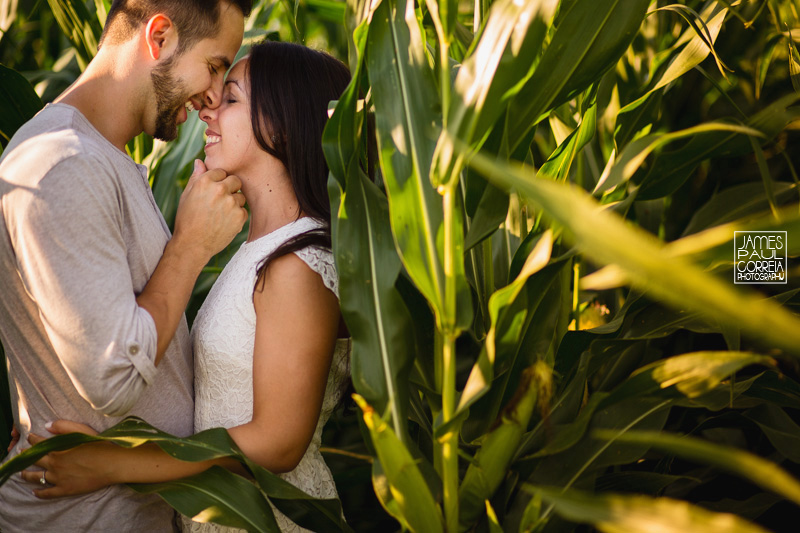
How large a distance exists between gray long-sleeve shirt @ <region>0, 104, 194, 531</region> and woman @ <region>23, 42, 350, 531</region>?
6 centimetres

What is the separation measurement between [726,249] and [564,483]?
0.35 meters

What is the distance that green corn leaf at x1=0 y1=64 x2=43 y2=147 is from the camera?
112cm

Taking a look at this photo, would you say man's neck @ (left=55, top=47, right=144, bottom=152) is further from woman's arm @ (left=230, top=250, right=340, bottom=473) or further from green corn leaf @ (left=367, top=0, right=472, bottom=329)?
green corn leaf @ (left=367, top=0, right=472, bottom=329)

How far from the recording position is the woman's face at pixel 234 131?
1.01m

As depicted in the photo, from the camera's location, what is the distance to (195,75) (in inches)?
38.6

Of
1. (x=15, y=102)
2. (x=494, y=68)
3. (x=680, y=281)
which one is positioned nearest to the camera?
(x=680, y=281)

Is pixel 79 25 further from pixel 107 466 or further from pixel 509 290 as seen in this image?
pixel 509 290

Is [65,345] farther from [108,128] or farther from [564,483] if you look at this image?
[564,483]

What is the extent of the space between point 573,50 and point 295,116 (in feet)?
1.63

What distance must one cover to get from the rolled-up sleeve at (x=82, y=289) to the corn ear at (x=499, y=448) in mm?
387

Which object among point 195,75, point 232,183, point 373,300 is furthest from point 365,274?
point 195,75

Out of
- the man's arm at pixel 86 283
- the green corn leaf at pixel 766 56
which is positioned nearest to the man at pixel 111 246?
the man's arm at pixel 86 283

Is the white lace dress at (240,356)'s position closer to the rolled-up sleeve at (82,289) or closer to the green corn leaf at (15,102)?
the rolled-up sleeve at (82,289)

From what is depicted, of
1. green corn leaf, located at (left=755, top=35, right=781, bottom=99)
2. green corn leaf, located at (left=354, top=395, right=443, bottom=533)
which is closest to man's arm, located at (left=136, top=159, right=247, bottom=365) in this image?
green corn leaf, located at (left=354, top=395, right=443, bottom=533)
